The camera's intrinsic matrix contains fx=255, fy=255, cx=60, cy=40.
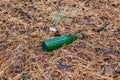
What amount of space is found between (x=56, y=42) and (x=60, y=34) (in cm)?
22

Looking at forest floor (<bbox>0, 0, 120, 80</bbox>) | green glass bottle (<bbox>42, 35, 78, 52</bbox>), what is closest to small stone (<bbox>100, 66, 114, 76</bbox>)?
forest floor (<bbox>0, 0, 120, 80</bbox>)

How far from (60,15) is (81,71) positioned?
2.95 feet

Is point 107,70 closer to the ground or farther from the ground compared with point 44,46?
closer to the ground

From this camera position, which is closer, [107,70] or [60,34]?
[107,70]

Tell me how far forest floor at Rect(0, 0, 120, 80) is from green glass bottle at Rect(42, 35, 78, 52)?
1.5 inches

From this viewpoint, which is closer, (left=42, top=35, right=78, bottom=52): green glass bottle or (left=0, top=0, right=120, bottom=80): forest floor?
(left=0, top=0, right=120, bottom=80): forest floor

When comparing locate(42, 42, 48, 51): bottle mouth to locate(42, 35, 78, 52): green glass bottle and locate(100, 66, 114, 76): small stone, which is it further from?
locate(100, 66, 114, 76): small stone

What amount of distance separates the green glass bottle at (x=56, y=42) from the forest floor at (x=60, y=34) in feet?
0.13

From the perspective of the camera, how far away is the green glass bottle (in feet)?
7.49

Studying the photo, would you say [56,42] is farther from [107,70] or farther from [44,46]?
→ [107,70]

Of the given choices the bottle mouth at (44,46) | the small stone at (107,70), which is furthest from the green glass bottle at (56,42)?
the small stone at (107,70)

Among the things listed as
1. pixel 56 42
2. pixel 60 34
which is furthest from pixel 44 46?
pixel 60 34

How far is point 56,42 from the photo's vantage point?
2326 mm

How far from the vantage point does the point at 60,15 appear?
9.26 feet
